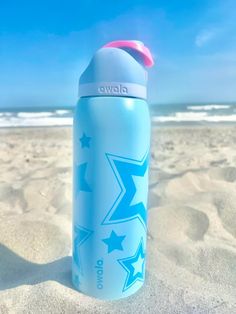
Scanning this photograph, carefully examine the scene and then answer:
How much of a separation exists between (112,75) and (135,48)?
0.30ft

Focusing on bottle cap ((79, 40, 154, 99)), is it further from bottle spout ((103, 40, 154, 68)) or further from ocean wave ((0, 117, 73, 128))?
ocean wave ((0, 117, 73, 128))

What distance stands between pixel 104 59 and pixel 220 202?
31.5 inches

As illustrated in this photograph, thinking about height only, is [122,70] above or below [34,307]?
above

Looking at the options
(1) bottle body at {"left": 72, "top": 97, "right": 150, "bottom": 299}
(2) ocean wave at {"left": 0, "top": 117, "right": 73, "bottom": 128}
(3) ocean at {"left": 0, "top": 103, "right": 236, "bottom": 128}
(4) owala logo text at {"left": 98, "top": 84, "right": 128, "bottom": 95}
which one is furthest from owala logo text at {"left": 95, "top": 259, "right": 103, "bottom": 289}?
(2) ocean wave at {"left": 0, "top": 117, "right": 73, "bottom": 128}

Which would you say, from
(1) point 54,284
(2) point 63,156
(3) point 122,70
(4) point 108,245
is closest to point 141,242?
(4) point 108,245

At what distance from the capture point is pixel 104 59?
68 centimetres

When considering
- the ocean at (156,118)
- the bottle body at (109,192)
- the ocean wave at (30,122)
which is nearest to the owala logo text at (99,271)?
the bottle body at (109,192)

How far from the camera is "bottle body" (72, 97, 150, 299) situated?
688 mm

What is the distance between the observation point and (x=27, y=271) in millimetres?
899

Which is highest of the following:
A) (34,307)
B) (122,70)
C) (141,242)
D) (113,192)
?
(122,70)

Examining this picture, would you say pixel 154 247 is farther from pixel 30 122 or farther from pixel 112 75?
pixel 30 122

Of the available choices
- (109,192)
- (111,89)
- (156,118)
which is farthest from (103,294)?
(156,118)

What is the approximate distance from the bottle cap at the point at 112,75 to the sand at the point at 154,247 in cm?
46

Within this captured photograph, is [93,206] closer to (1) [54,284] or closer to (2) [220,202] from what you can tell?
(1) [54,284]
